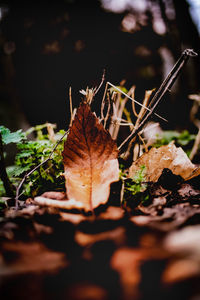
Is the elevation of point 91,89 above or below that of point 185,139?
above

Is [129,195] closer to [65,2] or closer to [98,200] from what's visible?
[98,200]

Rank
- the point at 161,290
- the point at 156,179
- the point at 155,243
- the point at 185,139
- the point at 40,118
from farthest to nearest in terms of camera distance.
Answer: the point at 40,118 < the point at 185,139 < the point at 156,179 < the point at 155,243 < the point at 161,290

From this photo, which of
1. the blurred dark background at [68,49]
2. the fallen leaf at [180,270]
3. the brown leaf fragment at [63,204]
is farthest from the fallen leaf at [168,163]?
the blurred dark background at [68,49]

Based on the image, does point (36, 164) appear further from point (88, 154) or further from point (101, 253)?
point (101, 253)

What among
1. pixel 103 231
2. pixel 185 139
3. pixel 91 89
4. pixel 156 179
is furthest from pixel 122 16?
pixel 103 231

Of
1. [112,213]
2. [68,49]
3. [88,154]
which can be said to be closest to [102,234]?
[112,213]

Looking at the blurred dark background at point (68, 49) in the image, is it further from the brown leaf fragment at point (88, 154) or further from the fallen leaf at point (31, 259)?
the fallen leaf at point (31, 259)
